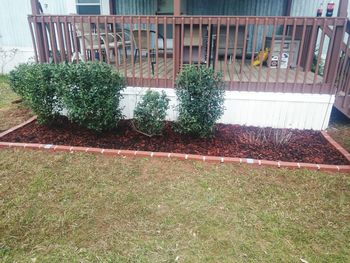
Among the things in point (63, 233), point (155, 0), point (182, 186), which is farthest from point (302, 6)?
point (63, 233)

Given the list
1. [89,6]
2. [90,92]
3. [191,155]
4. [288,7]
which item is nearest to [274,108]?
[191,155]

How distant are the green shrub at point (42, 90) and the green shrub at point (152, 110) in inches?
46.9

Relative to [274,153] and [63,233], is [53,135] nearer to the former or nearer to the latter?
[63,233]

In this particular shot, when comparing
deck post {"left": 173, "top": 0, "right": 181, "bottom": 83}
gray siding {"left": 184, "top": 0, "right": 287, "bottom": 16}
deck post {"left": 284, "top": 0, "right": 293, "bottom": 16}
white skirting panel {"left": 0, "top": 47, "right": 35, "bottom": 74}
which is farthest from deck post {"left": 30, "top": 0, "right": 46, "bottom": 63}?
deck post {"left": 284, "top": 0, "right": 293, "bottom": 16}

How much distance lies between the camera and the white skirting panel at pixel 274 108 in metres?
4.05

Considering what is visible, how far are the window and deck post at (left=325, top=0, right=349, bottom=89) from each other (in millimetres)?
5578

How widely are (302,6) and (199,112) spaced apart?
5193 millimetres

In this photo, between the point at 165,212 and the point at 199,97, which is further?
the point at 199,97

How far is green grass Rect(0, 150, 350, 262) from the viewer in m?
2.11

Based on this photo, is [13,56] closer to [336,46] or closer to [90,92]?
[90,92]

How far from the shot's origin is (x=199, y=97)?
3.55 metres

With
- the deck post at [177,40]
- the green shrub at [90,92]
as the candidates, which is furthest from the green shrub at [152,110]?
the deck post at [177,40]

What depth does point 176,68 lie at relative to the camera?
165 inches

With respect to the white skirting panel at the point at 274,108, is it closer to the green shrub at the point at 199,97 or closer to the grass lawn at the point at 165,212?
the green shrub at the point at 199,97
